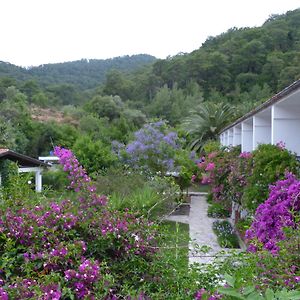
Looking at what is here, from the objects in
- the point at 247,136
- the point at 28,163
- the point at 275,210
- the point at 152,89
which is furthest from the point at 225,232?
the point at 152,89

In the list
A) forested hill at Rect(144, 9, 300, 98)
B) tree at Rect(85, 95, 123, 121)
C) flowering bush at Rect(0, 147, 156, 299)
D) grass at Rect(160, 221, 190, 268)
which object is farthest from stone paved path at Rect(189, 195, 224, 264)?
forested hill at Rect(144, 9, 300, 98)

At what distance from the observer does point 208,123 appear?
28469 mm

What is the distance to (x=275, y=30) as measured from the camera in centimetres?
4716

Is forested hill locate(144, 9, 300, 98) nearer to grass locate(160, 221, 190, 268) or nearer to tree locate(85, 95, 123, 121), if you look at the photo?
tree locate(85, 95, 123, 121)

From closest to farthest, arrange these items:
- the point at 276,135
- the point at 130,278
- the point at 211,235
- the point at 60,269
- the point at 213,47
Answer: the point at 60,269, the point at 130,278, the point at 276,135, the point at 211,235, the point at 213,47

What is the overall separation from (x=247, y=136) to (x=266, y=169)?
19.3 feet

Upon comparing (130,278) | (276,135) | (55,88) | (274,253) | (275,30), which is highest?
(275,30)

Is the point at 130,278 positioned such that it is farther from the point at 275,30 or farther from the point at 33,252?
the point at 275,30

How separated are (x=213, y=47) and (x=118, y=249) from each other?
5611 centimetres

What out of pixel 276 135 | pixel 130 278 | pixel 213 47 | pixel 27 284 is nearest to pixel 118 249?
pixel 130 278

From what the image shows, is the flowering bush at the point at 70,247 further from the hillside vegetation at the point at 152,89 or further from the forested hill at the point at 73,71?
the forested hill at the point at 73,71

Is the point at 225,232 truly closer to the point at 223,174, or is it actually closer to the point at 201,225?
the point at 223,174

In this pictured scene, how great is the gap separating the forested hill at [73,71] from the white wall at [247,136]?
47759 millimetres

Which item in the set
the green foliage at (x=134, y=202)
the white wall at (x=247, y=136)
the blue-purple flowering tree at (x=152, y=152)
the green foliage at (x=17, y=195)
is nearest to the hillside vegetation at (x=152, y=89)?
the blue-purple flowering tree at (x=152, y=152)
